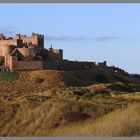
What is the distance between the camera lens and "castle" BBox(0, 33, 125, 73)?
40.0 m

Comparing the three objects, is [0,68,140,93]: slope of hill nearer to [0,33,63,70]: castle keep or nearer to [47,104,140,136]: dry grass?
[0,33,63,70]: castle keep

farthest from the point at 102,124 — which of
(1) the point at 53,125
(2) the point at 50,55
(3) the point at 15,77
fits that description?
(2) the point at 50,55

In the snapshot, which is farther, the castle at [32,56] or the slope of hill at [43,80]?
the castle at [32,56]

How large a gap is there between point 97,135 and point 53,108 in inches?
139

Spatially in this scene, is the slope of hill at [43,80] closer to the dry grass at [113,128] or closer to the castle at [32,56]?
the castle at [32,56]

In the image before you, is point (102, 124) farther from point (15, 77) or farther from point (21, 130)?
point (15, 77)

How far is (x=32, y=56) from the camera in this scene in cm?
4116

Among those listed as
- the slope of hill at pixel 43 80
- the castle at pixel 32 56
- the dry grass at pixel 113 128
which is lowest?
the dry grass at pixel 113 128

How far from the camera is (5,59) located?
4078 cm

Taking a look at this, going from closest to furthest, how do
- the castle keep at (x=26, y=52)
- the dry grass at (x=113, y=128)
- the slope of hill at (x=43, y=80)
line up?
1. the dry grass at (x=113, y=128)
2. the slope of hill at (x=43, y=80)
3. the castle keep at (x=26, y=52)

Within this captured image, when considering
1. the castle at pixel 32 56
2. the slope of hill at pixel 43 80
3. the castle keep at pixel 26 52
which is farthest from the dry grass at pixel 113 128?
the castle keep at pixel 26 52

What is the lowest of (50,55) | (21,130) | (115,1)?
(21,130)

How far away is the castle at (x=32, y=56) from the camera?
131 feet

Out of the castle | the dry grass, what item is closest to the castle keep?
the castle
